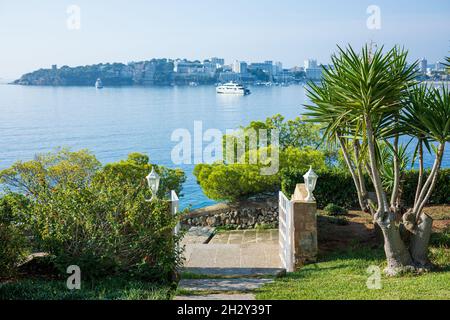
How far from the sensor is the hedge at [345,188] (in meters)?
14.0

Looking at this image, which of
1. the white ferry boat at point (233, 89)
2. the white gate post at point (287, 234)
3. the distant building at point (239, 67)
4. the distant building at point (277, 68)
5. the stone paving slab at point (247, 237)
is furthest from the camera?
the distant building at point (277, 68)

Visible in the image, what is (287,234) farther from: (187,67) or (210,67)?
(210,67)

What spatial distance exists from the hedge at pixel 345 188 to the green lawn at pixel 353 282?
3610 mm

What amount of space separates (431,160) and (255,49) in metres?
65.1

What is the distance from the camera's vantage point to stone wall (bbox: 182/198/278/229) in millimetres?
15695

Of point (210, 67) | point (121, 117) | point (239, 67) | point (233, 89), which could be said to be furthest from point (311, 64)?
point (121, 117)

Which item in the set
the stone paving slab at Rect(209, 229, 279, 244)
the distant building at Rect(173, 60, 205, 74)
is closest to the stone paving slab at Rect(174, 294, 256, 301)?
the stone paving slab at Rect(209, 229, 279, 244)

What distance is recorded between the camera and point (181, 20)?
286 feet

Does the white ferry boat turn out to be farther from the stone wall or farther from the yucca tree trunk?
the yucca tree trunk

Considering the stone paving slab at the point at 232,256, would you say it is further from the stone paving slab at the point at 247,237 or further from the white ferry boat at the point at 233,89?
the white ferry boat at the point at 233,89

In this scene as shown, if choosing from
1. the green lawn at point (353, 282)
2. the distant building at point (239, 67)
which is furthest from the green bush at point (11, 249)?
the distant building at point (239, 67)

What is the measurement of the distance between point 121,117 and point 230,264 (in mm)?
68332
